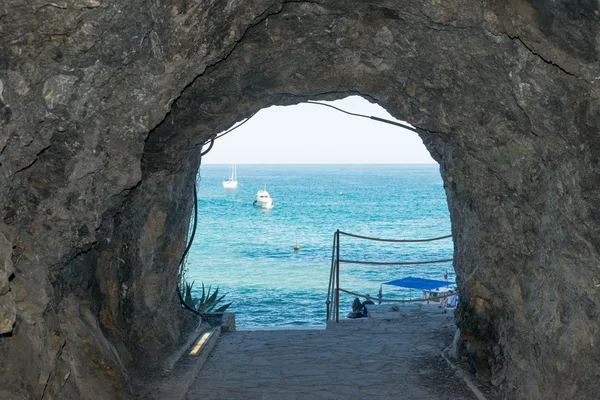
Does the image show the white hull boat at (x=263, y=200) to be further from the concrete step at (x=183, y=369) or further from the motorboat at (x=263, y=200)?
the concrete step at (x=183, y=369)

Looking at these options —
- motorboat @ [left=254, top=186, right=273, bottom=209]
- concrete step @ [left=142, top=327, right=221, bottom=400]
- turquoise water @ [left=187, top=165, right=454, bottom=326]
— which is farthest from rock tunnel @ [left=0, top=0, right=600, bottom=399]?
motorboat @ [left=254, top=186, right=273, bottom=209]

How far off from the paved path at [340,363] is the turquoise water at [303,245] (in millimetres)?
14618

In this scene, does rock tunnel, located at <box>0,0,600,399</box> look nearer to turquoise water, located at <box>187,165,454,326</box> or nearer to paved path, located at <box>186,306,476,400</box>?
paved path, located at <box>186,306,476,400</box>

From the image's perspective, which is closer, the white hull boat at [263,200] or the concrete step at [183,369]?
the concrete step at [183,369]

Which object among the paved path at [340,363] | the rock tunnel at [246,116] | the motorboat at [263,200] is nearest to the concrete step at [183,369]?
the paved path at [340,363]

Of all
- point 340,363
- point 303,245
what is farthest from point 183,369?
point 303,245

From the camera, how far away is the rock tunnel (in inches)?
185

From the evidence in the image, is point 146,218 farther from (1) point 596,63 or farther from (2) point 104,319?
(1) point 596,63

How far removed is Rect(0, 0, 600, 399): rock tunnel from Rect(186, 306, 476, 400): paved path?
0.73 meters

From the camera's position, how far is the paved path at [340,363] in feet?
25.4

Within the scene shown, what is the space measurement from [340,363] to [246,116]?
3.44m

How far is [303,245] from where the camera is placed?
50594mm

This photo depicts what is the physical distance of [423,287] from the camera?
18.8m

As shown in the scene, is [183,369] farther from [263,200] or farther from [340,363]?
[263,200]
